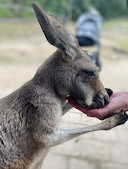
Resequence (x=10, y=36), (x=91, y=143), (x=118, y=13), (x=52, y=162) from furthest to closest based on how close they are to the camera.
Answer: (x=118, y=13) → (x=10, y=36) → (x=91, y=143) → (x=52, y=162)

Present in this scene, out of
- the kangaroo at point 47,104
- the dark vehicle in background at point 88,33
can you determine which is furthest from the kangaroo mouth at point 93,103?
the dark vehicle in background at point 88,33

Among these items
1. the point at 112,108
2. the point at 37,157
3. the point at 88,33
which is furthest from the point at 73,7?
the point at 37,157

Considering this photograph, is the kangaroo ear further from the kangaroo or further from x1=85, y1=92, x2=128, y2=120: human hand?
x1=85, y1=92, x2=128, y2=120: human hand

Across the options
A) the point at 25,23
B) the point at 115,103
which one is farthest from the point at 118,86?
the point at 25,23

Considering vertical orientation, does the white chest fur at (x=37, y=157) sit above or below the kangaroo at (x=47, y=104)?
below

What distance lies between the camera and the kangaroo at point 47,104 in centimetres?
248

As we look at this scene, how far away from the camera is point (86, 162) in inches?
144

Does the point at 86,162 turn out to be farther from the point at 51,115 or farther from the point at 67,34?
the point at 67,34

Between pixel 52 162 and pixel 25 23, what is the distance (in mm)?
13052

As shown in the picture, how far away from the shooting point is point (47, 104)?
8.22 feet

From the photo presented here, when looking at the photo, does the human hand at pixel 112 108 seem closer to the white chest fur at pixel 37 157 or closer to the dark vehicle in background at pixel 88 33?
the white chest fur at pixel 37 157

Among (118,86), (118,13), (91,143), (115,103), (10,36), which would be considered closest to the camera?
(115,103)

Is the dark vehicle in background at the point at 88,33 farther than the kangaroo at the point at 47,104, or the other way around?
the dark vehicle in background at the point at 88,33

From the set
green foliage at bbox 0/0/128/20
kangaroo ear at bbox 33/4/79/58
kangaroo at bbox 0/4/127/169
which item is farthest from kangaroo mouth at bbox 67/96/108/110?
green foliage at bbox 0/0/128/20
